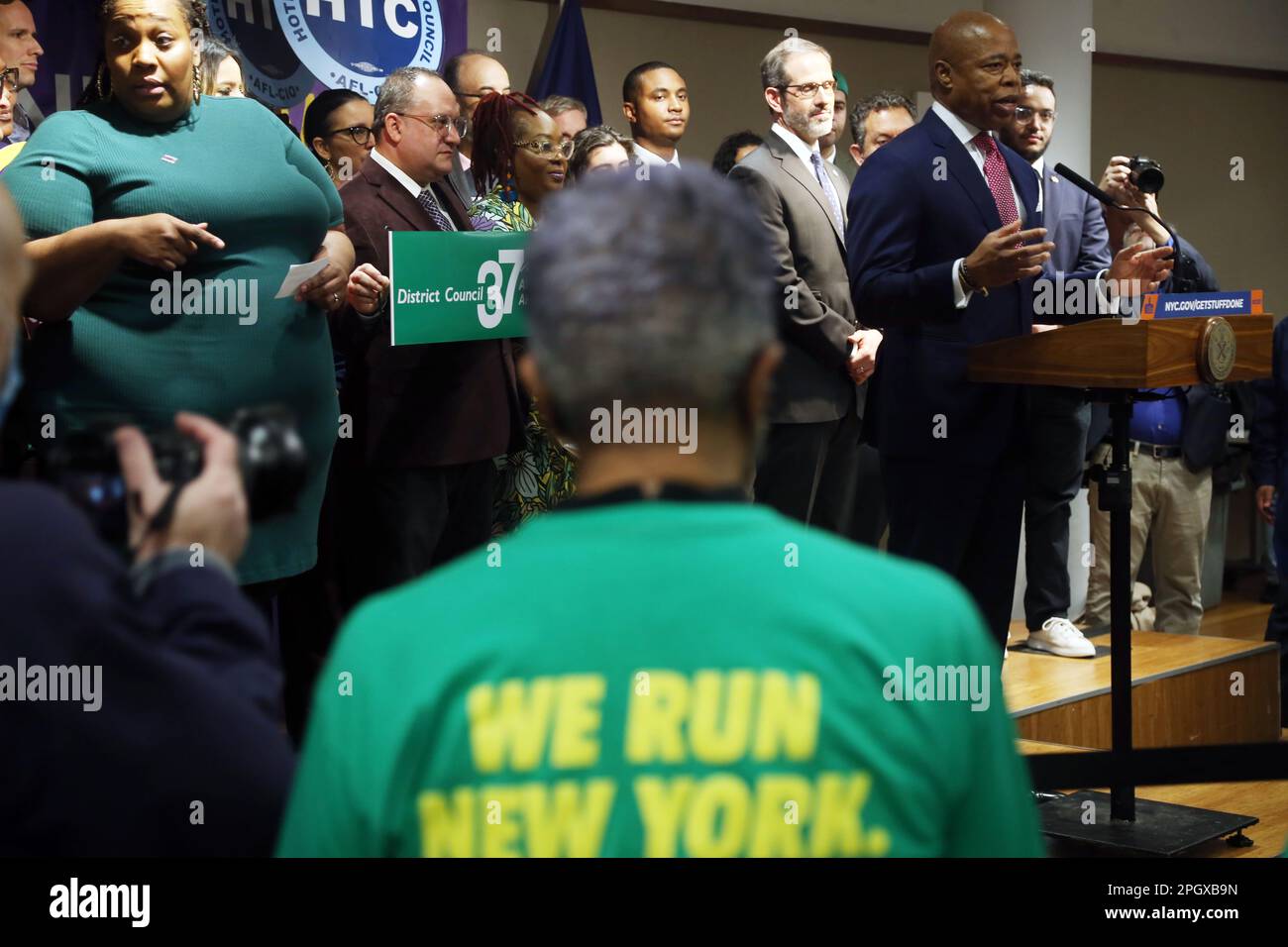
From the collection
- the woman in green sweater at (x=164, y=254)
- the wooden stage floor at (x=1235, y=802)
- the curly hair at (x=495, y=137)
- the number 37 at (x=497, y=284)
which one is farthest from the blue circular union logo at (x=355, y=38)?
the wooden stage floor at (x=1235, y=802)

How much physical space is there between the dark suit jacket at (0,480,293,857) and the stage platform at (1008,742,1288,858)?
7.58 feet

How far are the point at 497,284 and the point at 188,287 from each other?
2.84ft

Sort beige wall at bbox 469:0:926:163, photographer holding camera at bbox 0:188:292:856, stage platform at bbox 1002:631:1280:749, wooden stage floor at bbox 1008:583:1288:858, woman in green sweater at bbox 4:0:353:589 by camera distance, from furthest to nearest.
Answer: beige wall at bbox 469:0:926:163, stage platform at bbox 1002:631:1280:749, wooden stage floor at bbox 1008:583:1288:858, woman in green sweater at bbox 4:0:353:589, photographer holding camera at bbox 0:188:292:856

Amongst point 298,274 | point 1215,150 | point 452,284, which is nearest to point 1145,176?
point 452,284

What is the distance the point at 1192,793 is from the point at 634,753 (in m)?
3.04

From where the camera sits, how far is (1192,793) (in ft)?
11.6

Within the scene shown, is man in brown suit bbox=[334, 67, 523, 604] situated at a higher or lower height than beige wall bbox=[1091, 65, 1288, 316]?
lower

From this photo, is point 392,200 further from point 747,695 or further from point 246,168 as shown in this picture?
point 747,695

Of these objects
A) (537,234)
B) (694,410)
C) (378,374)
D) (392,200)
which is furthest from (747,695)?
(392,200)

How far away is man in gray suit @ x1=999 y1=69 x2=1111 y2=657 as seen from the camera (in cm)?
424

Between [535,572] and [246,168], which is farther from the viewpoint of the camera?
[246,168]

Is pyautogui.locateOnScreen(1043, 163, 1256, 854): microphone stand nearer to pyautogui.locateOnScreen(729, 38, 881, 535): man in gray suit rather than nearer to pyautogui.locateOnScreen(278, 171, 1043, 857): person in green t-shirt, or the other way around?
pyautogui.locateOnScreen(729, 38, 881, 535): man in gray suit

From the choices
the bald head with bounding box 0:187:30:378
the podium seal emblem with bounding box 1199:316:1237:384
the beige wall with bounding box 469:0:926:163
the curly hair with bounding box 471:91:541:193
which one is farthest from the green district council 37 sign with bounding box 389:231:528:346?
the beige wall with bounding box 469:0:926:163

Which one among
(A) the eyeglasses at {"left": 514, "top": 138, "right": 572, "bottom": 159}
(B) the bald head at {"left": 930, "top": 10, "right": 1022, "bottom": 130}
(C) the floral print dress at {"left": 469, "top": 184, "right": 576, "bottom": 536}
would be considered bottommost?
(C) the floral print dress at {"left": 469, "top": 184, "right": 576, "bottom": 536}
